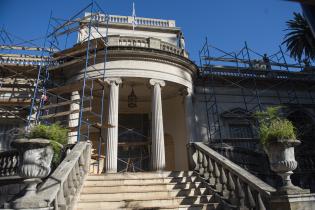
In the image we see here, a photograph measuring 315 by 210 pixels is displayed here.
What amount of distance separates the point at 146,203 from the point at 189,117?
774 centimetres

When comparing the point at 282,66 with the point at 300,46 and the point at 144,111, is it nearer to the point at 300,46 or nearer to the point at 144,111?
the point at 300,46

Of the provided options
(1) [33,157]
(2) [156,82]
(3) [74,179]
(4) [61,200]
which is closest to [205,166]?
(3) [74,179]

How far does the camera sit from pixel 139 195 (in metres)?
7.27

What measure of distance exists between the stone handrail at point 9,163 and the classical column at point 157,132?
5.28m

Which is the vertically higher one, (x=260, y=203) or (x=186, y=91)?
(x=186, y=91)

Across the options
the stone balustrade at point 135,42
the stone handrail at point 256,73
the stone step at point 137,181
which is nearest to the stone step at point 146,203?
the stone step at point 137,181

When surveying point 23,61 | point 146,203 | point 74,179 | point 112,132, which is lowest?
point 146,203

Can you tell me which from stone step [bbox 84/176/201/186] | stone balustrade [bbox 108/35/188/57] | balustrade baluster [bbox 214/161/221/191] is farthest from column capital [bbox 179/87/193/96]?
balustrade baluster [bbox 214/161/221/191]

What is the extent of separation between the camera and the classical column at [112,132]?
10.9 m

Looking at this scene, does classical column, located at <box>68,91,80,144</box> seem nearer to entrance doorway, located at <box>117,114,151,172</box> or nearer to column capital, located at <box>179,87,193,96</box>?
entrance doorway, located at <box>117,114,151,172</box>

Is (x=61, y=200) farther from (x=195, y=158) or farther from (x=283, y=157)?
A: (x=195, y=158)

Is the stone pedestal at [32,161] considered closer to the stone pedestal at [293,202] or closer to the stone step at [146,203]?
the stone step at [146,203]

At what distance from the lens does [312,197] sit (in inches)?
196

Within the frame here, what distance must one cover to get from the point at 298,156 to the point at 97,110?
37.2 feet
